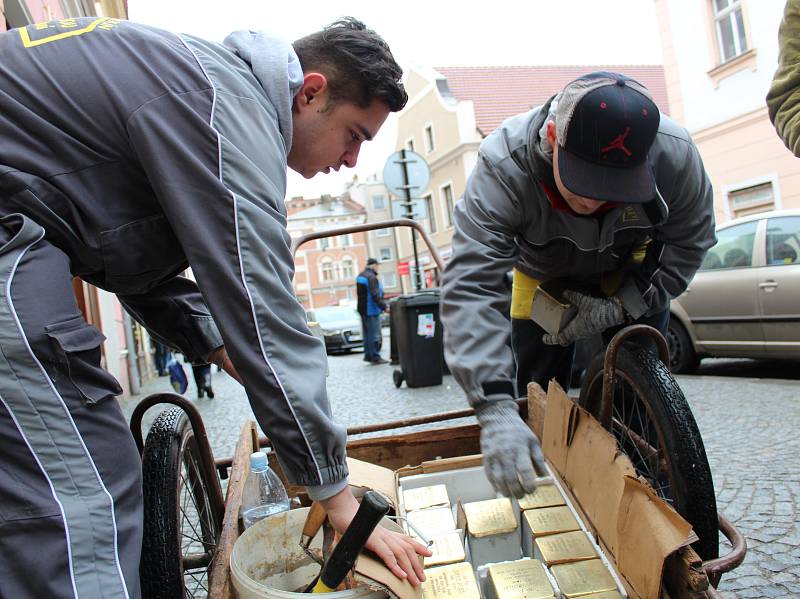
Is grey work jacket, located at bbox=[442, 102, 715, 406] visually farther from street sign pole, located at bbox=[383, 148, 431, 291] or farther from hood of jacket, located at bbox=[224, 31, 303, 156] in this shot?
street sign pole, located at bbox=[383, 148, 431, 291]

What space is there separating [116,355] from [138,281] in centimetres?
888

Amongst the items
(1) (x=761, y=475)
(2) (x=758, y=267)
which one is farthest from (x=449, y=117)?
(1) (x=761, y=475)

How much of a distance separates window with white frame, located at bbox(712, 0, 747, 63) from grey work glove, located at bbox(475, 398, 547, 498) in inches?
487

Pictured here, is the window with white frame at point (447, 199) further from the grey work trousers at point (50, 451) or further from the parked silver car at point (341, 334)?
the grey work trousers at point (50, 451)

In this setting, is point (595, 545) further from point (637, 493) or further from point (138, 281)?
point (138, 281)

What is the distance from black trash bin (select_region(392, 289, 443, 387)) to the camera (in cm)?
695

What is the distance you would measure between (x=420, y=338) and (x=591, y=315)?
472cm

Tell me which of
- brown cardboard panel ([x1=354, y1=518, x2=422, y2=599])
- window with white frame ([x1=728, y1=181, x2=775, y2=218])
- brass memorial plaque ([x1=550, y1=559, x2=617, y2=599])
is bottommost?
brass memorial plaque ([x1=550, y1=559, x2=617, y2=599])

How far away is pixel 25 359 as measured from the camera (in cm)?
102

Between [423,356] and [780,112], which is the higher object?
[780,112]

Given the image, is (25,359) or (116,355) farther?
(116,355)

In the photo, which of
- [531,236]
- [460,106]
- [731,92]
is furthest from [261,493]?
[460,106]

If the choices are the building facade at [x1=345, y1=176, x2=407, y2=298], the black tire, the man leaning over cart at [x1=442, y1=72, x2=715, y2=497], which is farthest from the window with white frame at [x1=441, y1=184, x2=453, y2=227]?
the man leaning over cart at [x1=442, y1=72, x2=715, y2=497]

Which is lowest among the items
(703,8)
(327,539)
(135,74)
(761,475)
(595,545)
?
(761,475)
